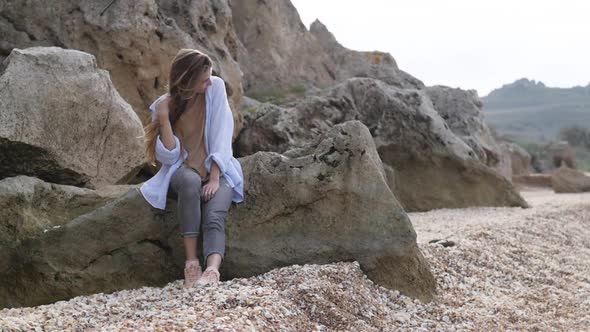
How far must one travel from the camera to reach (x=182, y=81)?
5109mm

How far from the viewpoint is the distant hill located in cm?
7288

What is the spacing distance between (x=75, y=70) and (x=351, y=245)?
2784 millimetres

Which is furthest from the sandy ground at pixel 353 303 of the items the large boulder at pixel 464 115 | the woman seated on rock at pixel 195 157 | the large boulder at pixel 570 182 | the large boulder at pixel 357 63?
the large boulder at pixel 570 182

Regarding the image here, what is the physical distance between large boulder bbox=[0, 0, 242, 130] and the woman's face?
4683 mm

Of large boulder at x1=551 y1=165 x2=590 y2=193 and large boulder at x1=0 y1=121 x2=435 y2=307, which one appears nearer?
large boulder at x1=0 y1=121 x2=435 y2=307

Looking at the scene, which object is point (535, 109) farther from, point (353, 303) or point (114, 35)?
point (353, 303)

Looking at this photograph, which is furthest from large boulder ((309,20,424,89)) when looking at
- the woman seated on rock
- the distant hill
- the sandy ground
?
the distant hill

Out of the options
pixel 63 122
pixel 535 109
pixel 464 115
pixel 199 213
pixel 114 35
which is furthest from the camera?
pixel 535 109

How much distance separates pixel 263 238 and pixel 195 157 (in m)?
0.77

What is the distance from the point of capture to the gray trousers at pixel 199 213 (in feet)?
15.9

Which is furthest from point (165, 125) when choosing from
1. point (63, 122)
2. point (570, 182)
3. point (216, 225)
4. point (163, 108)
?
point (570, 182)

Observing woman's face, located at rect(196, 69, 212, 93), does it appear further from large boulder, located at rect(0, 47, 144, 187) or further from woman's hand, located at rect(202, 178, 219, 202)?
large boulder, located at rect(0, 47, 144, 187)

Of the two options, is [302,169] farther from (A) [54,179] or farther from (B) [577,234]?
(B) [577,234]

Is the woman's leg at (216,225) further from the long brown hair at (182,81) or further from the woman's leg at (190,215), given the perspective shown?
the long brown hair at (182,81)
